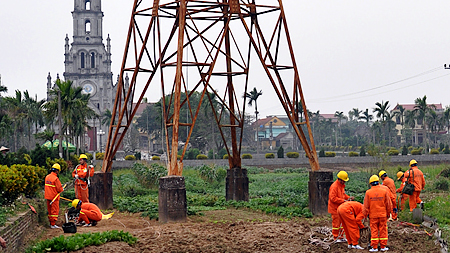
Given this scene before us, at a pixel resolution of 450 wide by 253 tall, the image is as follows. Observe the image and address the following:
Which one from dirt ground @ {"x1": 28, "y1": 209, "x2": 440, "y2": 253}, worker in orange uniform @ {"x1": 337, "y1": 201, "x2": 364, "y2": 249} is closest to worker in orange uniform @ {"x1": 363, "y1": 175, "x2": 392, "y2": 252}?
worker in orange uniform @ {"x1": 337, "y1": 201, "x2": 364, "y2": 249}

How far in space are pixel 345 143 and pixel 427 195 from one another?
92.2 metres

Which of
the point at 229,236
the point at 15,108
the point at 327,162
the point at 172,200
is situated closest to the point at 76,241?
the point at 229,236

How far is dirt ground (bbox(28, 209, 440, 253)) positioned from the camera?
1233cm

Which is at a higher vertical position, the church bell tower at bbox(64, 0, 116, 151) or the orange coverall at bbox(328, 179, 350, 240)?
the church bell tower at bbox(64, 0, 116, 151)

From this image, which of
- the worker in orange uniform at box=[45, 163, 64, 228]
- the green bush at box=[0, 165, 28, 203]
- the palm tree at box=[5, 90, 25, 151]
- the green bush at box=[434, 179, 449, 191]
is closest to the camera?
the green bush at box=[0, 165, 28, 203]

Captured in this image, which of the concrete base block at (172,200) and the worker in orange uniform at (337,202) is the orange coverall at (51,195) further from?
the worker in orange uniform at (337,202)

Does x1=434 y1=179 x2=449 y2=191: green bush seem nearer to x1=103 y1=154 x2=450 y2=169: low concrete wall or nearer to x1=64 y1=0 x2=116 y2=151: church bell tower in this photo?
x1=103 y1=154 x2=450 y2=169: low concrete wall

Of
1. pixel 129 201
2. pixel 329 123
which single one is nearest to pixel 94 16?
pixel 329 123

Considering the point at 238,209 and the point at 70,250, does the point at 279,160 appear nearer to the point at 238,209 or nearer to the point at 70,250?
the point at 238,209

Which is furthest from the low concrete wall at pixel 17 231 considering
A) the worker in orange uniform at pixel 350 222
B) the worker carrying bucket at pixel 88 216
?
the worker in orange uniform at pixel 350 222

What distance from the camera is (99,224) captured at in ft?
51.4

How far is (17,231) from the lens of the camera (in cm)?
1155

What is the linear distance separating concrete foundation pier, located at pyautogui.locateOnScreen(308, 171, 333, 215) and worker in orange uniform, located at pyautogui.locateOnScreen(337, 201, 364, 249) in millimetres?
5181

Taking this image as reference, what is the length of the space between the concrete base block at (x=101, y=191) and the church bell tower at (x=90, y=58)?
8344cm
